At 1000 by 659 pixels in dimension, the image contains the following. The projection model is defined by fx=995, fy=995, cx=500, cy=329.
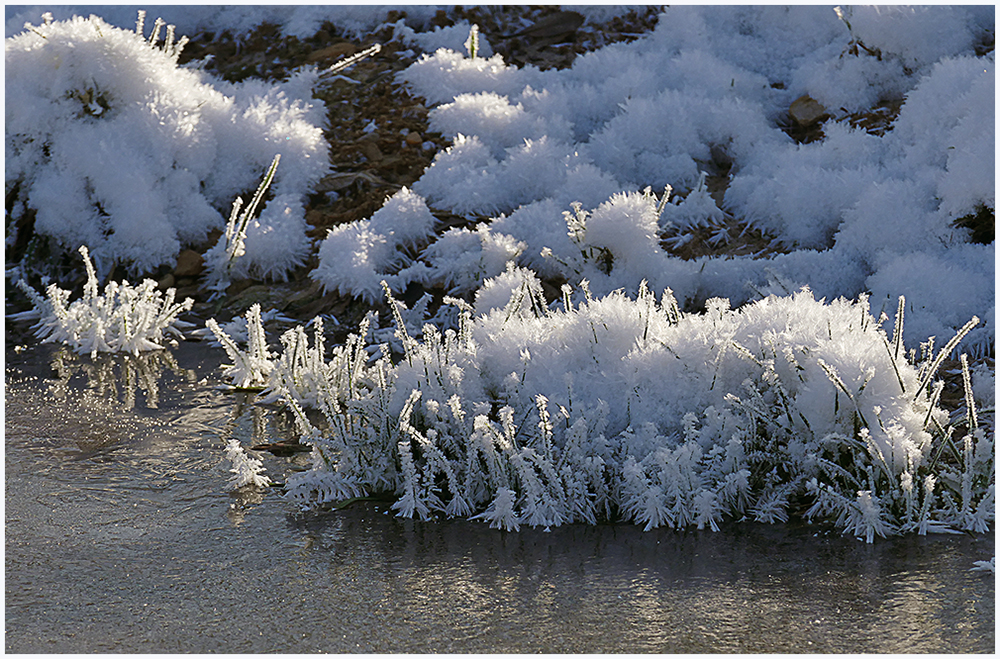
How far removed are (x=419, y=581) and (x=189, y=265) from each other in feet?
13.6

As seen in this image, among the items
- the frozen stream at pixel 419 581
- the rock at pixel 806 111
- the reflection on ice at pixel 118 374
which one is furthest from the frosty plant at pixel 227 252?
the rock at pixel 806 111

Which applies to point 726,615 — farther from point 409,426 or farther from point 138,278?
point 138,278

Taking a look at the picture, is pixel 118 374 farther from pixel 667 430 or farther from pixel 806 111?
pixel 806 111

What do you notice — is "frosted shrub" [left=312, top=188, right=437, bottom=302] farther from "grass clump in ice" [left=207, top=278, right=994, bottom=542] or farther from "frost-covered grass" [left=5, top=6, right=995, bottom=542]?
"grass clump in ice" [left=207, top=278, right=994, bottom=542]

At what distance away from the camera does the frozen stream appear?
2498 mm

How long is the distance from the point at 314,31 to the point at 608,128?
139 inches

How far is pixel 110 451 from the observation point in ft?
13.2

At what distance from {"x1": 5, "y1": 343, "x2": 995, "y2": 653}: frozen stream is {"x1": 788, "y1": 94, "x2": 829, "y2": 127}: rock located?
4.47 m

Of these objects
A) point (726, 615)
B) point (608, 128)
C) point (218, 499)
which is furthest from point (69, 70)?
point (726, 615)

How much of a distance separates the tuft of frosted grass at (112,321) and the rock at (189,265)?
1.84ft

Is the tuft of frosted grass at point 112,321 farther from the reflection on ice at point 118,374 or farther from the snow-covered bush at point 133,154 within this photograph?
the snow-covered bush at point 133,154

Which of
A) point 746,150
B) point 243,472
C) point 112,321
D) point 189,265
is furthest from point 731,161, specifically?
point 243,472

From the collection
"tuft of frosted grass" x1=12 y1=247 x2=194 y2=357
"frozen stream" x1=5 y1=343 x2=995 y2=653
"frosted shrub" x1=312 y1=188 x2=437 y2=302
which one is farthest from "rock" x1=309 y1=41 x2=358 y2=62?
"frozen stream" x1=5 y1=343 x2=995 y2=653

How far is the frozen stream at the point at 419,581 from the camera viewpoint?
8.20 feet
